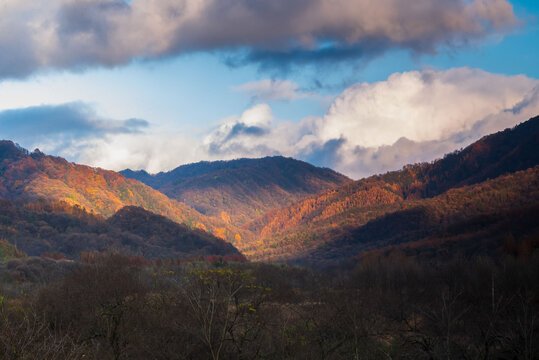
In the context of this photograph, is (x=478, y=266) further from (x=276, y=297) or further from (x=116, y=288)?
(x=116, y=288)

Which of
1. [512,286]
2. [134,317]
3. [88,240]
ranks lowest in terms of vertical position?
[512,286]

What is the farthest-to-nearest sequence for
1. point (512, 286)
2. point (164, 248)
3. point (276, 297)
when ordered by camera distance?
point (164, 248), point (512, 286), point (276, 297)

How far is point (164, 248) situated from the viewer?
645ft

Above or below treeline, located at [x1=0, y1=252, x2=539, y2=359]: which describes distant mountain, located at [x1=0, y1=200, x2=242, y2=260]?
above

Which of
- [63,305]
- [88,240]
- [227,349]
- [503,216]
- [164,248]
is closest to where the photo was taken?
[227,349]

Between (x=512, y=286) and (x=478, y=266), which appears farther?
(x=478, y=266)

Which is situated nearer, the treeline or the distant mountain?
the treeline

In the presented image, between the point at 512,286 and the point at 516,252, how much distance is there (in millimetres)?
33820

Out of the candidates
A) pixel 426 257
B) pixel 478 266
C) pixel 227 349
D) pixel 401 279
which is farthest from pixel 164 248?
pixel 227 349

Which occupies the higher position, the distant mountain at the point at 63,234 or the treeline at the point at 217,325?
the distant mountain at the point at 63,234

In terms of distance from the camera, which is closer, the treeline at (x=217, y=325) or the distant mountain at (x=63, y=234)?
the treeline at (x=217, y=325)

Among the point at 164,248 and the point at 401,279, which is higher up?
the point at 164,248

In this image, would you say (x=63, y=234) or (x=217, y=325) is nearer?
(x=217, y=325)

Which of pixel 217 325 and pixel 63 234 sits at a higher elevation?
pixel 63 234
